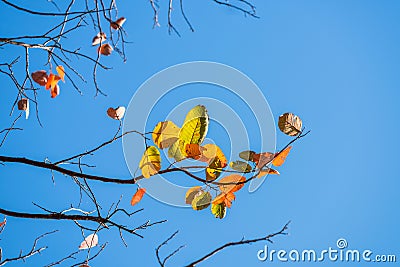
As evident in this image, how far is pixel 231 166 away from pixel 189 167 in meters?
0.12

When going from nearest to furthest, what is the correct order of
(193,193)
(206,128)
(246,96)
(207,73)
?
1. (206,128)
2. (193,193)
3. (246,96)
4. (207,73)

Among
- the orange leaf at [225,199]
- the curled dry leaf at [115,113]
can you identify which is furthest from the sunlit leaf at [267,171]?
the curled dry leaf at [115,113]

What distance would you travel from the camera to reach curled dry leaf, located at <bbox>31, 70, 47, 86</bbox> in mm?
1231

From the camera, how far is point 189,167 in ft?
3.46

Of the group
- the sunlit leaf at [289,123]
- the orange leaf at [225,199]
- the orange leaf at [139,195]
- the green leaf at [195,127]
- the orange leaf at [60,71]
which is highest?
the orange leaf at [60,71]

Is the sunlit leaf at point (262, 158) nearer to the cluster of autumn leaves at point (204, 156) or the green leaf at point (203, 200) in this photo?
the cluster of autumn leaves at point (204, 156)

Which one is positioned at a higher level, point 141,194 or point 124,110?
point 124,110

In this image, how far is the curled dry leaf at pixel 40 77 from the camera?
1231 millimetres

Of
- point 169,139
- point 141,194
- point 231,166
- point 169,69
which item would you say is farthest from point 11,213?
point 169,69

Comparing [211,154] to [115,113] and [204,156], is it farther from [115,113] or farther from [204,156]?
[115,113]

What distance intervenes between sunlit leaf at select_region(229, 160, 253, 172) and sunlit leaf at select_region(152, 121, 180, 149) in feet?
0.56

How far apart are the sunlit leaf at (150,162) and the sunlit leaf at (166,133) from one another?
0.09 ft

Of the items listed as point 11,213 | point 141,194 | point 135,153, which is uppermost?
point 135,153

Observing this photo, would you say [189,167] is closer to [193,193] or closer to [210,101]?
[193,193]
